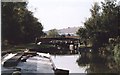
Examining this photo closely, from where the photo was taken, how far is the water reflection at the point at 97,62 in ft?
4.33

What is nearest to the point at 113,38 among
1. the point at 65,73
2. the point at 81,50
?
the point at 81,50

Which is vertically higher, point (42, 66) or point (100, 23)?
point (100, 23)

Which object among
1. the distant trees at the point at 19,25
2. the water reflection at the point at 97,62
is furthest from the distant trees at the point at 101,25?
the distant trees at the point at 19,25

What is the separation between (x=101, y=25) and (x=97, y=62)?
182mm

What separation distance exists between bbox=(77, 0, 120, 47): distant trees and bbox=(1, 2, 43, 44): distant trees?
7.5 inches

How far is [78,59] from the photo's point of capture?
1298 mm

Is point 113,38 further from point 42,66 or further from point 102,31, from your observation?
point 42,66

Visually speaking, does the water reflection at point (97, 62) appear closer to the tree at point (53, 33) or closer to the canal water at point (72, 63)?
the canal water at point (72, 63)

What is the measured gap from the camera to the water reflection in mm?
1319

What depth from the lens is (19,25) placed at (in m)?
1.28

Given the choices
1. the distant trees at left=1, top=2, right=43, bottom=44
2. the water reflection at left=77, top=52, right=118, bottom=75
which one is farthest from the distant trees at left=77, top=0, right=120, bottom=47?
the distant trees at left=1, top=2, right=43, bottom=44

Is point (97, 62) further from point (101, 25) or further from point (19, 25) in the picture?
point (19, 25)

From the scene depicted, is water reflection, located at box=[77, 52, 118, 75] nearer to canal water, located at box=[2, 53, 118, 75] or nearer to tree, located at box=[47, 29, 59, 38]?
canal water, located at box=[2, 53, 118, 75]

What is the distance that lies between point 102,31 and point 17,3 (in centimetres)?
39
